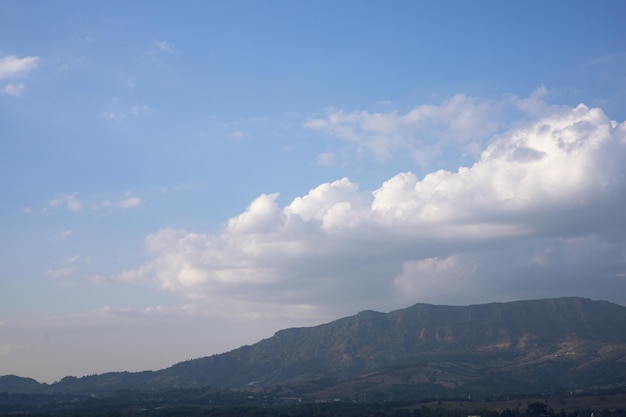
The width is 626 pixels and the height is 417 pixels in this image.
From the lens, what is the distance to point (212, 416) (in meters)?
199

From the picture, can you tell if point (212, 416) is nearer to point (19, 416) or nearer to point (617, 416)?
point (19, 416)

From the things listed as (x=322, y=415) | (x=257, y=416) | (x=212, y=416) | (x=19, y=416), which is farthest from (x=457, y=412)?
(x=19, y=416)

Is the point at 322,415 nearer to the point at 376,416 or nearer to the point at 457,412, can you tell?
the point at 376,416

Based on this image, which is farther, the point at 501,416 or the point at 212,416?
the point at 212,416

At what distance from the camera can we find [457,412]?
19775cm

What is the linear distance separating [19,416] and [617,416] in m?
171

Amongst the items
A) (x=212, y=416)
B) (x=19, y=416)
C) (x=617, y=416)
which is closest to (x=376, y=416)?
(x=212, y=416)

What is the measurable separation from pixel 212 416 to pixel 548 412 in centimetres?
9896

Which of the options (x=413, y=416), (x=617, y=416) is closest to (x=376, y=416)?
(x=413, y=416)

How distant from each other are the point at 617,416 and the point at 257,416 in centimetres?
10012

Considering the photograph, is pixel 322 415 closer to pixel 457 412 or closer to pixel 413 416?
pixel 413 416

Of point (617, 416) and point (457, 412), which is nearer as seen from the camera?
point (617, 416)

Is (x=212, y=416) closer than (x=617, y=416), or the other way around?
(x=617, y=416)

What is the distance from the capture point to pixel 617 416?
18338cm
